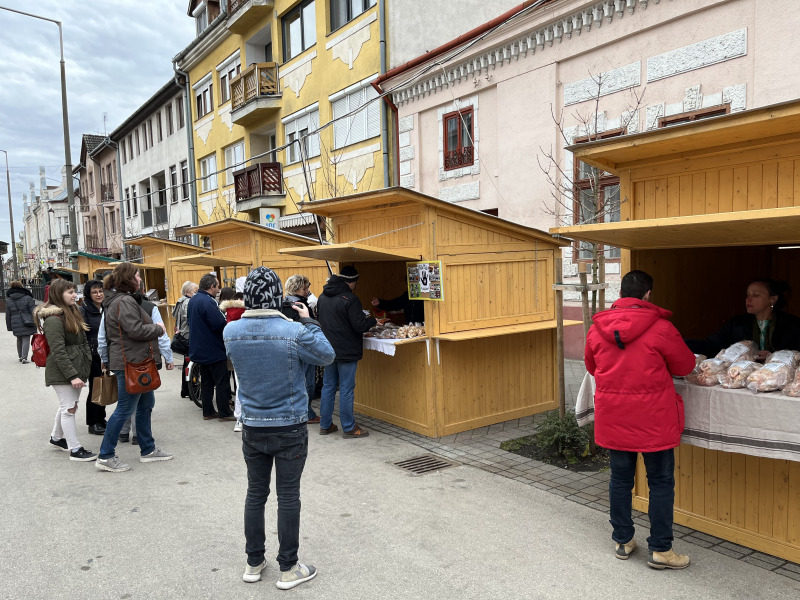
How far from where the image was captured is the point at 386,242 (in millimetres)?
7465

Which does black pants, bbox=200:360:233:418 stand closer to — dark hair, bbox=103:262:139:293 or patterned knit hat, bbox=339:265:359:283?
patterned knit hat, bbox=339:265:359:283

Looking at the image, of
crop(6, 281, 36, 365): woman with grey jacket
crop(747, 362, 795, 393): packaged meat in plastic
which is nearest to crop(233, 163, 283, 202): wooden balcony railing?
crop(6, 281, 36, 365): woman with grey jacket

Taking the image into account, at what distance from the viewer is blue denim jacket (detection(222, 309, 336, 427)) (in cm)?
358

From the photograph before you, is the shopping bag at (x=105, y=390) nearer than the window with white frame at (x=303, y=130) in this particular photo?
Yes

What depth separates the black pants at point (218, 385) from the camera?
774 cm

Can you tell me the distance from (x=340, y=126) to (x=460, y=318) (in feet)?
38.2

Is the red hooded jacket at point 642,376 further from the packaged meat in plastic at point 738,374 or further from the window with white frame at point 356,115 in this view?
the window with white frame at point 356,115

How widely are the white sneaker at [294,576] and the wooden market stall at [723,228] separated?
256 cm

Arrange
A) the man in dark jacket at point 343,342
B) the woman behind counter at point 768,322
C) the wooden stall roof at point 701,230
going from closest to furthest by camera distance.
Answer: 1. the wooden stall roof at point 701,230
2. the woman behind counter at point 768,322
3. the man in dark jacket at point 343,342

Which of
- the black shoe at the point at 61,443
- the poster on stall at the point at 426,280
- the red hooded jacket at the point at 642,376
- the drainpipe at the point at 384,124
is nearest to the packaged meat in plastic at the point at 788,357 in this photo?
the red hooded jacket at the point at 642,376

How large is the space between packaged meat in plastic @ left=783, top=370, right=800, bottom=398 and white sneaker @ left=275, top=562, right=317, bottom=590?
10.1 feet

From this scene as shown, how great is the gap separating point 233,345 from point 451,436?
383 centimetres

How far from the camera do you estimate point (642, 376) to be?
3.70m

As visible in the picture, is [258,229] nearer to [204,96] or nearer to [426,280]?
[426,280]
